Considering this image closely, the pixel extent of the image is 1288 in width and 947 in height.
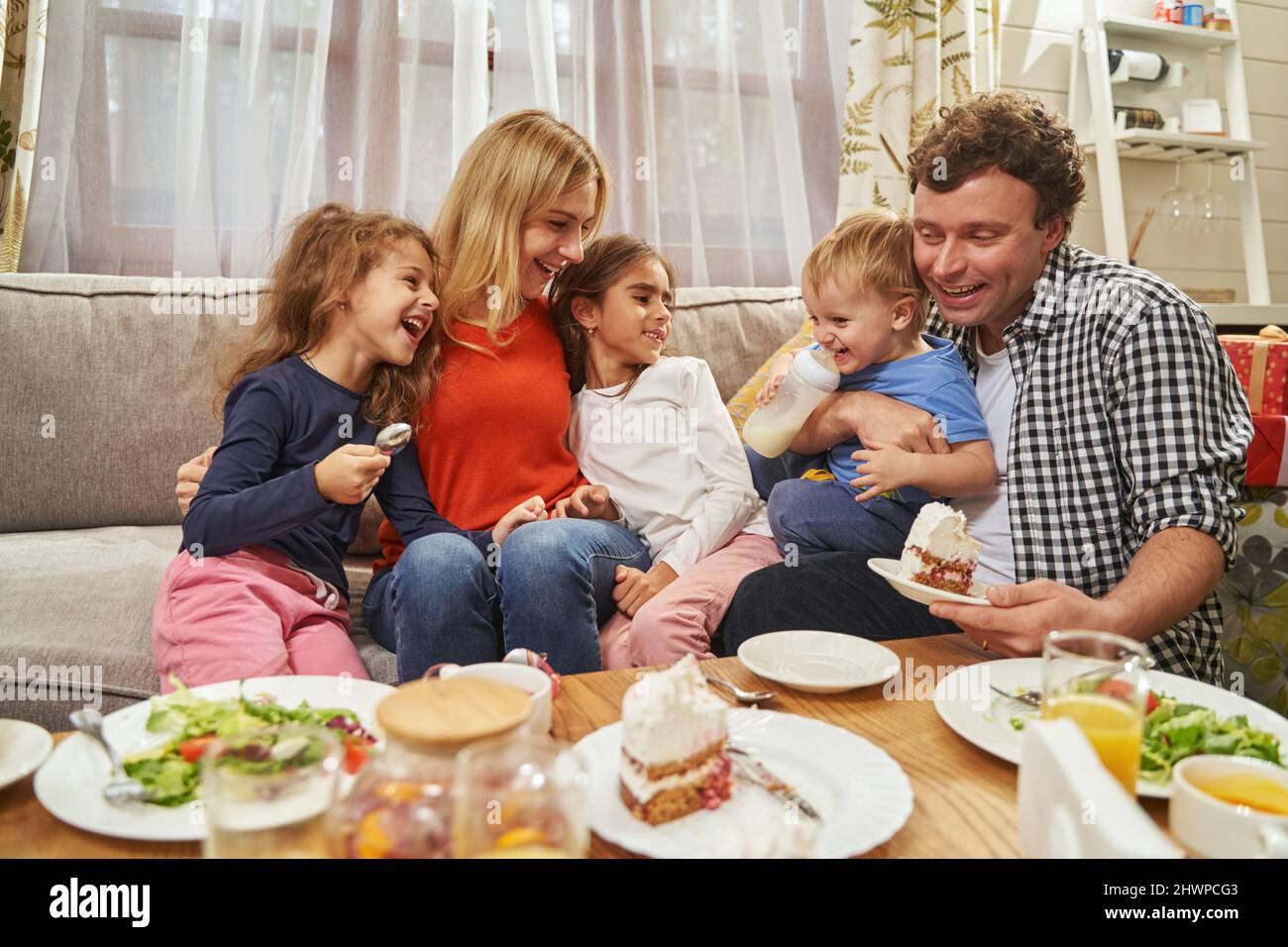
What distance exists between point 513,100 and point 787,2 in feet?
3.21

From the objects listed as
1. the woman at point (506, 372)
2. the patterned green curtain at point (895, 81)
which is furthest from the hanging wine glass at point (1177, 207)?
the woman at point (506, 372)

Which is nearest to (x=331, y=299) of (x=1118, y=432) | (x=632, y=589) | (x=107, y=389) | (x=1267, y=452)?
(x=107, y=389)

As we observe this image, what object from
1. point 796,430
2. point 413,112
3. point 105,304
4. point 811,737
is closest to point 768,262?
point 413,112

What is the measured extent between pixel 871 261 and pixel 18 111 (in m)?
2.02

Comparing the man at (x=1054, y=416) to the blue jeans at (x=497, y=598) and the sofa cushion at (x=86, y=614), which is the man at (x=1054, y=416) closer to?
the blue jeans at (x=497, y=598)

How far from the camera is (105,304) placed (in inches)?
83.7

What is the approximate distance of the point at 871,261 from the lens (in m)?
1.79

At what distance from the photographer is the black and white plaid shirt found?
146 cm

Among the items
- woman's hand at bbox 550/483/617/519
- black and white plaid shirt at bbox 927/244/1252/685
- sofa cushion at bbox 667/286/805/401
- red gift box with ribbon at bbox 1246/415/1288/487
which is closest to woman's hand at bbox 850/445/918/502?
black and white plaid shirt at bbox 927/244/1252/685

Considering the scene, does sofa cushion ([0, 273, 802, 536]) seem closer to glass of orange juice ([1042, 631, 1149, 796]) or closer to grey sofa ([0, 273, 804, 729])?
grey sofa ([0, 273, 804, 729])

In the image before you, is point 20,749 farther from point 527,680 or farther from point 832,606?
point 832,606

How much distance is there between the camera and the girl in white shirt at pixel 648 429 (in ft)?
6.43

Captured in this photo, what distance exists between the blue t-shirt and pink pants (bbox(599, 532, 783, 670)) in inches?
9.8
